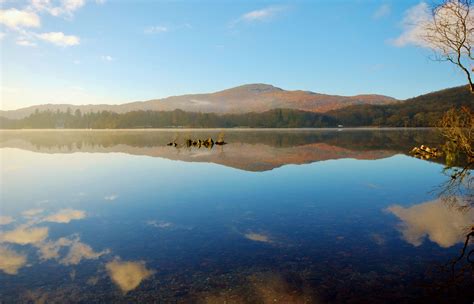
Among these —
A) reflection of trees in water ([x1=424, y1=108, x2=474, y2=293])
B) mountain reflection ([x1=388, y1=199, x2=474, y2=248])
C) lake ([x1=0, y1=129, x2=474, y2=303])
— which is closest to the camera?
lake ([x1=0, y1=129, x2=474, y2=303])

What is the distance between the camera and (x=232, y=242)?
10.5m

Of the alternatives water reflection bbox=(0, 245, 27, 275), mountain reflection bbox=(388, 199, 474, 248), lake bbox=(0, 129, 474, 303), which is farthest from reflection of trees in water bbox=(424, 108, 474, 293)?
water reflection bbox=(0, 245, 27, 275)

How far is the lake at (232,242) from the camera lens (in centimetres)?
745

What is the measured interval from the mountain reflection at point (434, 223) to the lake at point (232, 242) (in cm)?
3

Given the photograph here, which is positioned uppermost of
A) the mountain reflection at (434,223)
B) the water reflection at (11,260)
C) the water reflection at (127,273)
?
the mountain reflection at (434,223)

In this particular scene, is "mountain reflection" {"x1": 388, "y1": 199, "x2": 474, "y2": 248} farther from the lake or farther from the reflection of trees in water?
the reflection of trees in water

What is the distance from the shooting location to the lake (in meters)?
7.45

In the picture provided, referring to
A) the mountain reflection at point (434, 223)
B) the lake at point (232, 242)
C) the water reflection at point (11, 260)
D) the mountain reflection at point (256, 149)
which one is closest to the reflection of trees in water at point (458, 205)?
the lake at point (232, 242)

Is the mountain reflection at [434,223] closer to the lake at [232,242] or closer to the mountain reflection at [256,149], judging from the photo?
the lake at [232,242]

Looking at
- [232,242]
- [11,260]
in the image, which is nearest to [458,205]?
[232,242]

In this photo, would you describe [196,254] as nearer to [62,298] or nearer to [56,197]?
[62,298]

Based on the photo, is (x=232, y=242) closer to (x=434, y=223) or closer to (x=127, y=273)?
(x=127, y=273)

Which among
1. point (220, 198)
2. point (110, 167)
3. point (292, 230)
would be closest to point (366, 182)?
point (220, 198)

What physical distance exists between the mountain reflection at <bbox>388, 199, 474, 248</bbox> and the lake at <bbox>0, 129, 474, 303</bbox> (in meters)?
0.03
